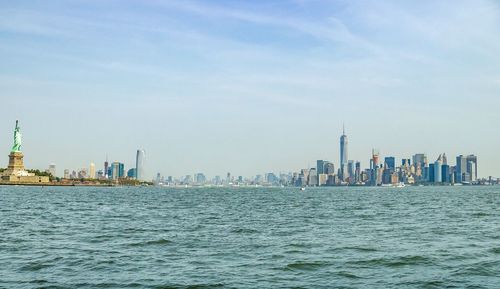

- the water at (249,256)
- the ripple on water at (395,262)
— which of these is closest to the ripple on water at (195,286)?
the water at (249,256)

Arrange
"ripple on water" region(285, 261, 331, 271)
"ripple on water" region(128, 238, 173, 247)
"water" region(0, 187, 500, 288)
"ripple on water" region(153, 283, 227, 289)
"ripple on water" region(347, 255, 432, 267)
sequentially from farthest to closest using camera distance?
"ripple on water" region(128, 238, 173, 247), "ripple on water" region(347, 255, 432, 267), "ripple on water" region(285, 261, 331, 271), "water" region(0, 187, 500, 288), "ripple on water" region(153, 283, 227, 289)

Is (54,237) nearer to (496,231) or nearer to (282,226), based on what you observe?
(282,226)

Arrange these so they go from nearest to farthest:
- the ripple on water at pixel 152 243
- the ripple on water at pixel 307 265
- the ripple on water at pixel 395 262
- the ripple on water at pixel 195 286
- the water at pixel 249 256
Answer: the ripple on water at pixel 195 286 < the water at pixel 249 256 < the ripple on water at pixel 307 265 < the ripple on water at pixel 395 262 < the ripple on water at pixel 152 243

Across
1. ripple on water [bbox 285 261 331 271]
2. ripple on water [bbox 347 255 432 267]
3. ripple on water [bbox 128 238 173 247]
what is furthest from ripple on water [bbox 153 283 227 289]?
ripple on water [bbox 128 238 173 247]

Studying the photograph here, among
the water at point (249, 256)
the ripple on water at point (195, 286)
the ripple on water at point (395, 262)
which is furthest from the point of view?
the ripple on water at point (395, 262)

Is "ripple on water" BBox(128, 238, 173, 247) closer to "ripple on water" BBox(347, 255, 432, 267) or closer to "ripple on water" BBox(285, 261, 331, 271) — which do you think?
"ripple on water" BBox(285, 261, 331, 271)

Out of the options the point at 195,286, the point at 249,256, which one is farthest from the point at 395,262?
the point at 195,286

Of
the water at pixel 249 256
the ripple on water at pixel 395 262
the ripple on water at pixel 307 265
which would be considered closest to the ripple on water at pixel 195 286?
the water at pixel 249 256

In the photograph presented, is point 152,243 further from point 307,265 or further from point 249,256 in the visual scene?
point 307,265

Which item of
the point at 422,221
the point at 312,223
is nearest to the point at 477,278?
the point at 312,223

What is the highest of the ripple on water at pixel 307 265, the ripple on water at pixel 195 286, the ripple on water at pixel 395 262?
the ripple on water at pixel 395 262

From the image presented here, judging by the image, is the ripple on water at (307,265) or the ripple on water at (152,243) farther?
the ripple on water at (152,243)

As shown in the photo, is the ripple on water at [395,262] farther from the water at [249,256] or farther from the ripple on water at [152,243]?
the ripple on water at [152,243]

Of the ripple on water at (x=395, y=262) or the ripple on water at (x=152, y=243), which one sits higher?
the ripple on water at (x=395, y=262)
